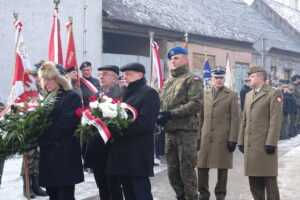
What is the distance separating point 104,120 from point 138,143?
18.3 inches

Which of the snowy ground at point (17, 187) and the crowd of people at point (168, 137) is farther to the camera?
the snowy ground at point (17, 187)

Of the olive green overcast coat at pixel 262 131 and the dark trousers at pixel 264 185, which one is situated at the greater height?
the olive green overcast coat at pixel 262 131

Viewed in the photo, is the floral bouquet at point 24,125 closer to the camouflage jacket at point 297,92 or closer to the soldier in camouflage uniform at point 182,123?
the soldier in camouflage uniform at point 182,123

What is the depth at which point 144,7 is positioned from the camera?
671 inches

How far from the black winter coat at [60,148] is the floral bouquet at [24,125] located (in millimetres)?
71

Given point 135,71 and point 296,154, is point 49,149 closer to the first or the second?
point 135,71

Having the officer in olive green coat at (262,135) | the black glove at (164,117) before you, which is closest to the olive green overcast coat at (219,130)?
the officer in olive green coat at (262,135)

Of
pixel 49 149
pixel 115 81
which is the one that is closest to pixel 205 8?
pixel 115 81

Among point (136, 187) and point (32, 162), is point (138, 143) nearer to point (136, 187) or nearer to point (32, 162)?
point (136, 187)

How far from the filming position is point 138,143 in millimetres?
4789

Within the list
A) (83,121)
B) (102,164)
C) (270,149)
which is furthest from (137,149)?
(270,149)

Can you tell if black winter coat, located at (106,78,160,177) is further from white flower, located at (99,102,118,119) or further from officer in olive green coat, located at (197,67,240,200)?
officer in olive green coat, located at (197,67,240,200)

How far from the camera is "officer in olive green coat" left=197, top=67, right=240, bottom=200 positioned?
21.0 ft

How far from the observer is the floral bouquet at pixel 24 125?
4594mm
